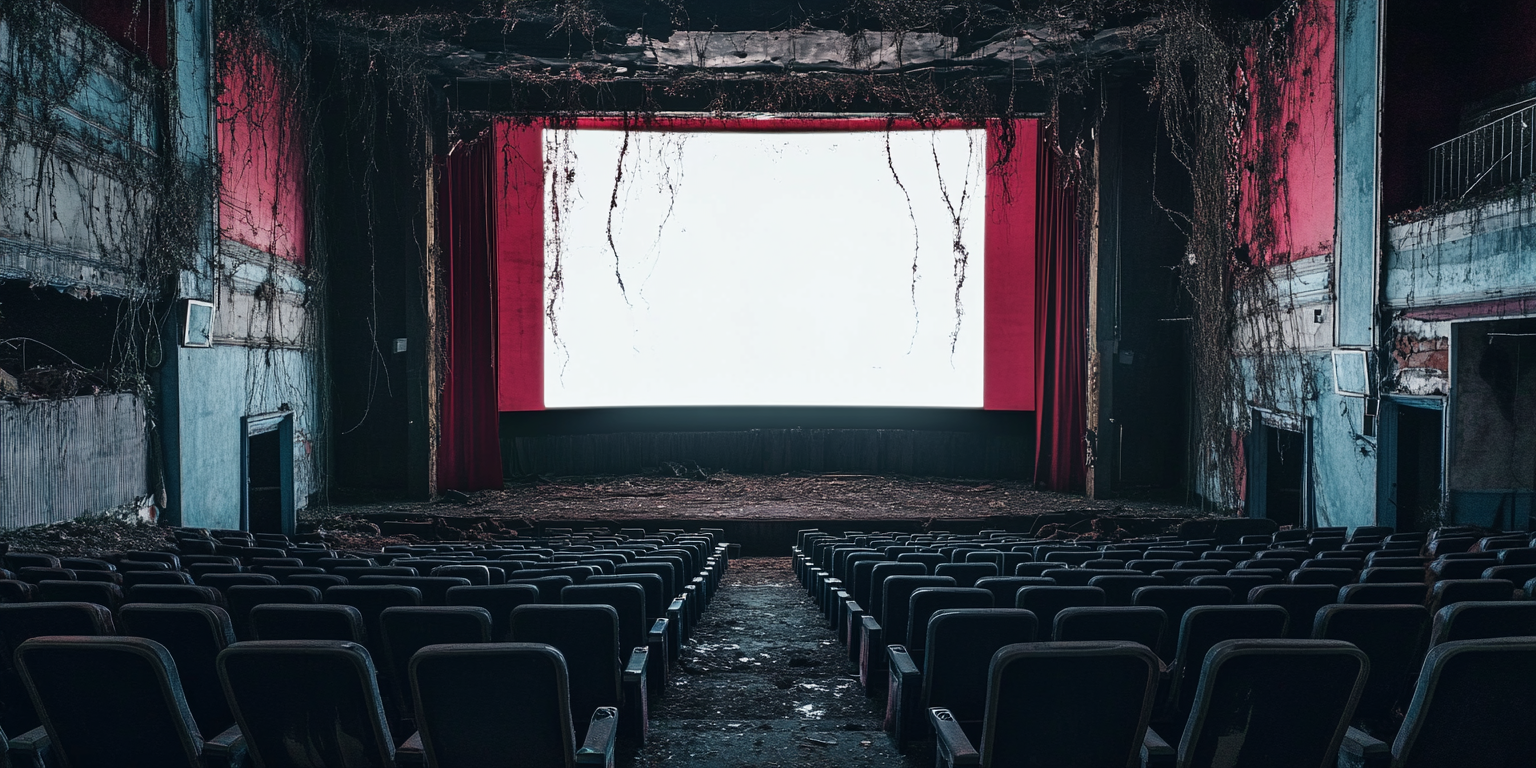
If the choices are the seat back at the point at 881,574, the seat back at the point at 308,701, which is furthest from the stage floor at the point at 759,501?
the seat back at the point at 308,701

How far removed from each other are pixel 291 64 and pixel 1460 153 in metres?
11.4

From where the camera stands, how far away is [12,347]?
6.64 m

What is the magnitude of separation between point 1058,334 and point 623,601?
374 inches

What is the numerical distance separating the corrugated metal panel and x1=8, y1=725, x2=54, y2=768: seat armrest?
4.57 metres

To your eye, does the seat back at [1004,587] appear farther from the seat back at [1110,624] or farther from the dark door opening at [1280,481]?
the dark door opening at [1280,481]

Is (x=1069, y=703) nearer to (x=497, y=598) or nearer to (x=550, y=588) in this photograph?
(x=497, y=598)

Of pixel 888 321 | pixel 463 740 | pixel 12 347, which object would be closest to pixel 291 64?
pixel 12 347

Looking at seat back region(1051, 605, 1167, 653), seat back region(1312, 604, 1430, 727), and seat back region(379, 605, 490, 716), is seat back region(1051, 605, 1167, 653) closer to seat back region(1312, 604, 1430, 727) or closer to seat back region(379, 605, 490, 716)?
seat back region(1312, 604, 1430, 727)

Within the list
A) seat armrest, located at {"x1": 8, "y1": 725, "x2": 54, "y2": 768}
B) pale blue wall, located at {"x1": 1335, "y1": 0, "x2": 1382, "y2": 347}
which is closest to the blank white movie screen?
pale blue wall, located at {"x1": 1335, "y1": 0, "x2": 1382, "y2": 347}

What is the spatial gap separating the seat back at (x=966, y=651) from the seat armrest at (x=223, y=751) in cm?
186

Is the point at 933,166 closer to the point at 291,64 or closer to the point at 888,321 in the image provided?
the point at 888,321

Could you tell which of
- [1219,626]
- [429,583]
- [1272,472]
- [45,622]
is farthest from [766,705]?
[1272,472]

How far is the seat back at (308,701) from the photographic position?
6.30ft

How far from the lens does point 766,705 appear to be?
3578 mm
